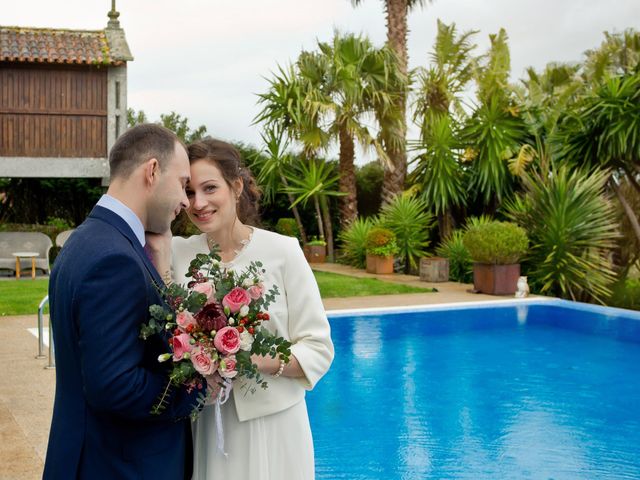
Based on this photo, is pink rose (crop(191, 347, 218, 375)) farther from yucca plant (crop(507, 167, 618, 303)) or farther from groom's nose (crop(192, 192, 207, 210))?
yucca plant (crop(507, 167, 618, 303))

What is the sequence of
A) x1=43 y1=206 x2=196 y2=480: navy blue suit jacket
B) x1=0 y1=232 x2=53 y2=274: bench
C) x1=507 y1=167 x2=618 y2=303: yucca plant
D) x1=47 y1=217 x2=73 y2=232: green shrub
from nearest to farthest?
1. x1=43 y1=206 x2=196 y2=480: navy blue suit jacket
2. x1=507 y1=167 x2=618 y2=303: yucca plant
3. x1=0 y1=232 x2=53 y2=274: bench
4. x1=47 y1=217 x2=73 y2=232: green shrub

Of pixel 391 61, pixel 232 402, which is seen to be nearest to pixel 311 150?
pixel 391 61

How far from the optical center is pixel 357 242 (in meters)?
19.0

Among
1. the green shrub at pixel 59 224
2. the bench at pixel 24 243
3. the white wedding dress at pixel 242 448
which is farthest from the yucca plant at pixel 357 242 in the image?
the white wedding dress at pixel 242 448

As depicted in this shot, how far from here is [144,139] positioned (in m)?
2.07

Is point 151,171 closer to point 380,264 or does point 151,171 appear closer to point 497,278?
point 497,278

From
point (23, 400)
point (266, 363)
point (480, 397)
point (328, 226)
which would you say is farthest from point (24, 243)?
point (266, 363)

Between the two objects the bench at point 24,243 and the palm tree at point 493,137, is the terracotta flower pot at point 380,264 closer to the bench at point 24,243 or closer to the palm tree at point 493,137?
the palm tree at point 493,137

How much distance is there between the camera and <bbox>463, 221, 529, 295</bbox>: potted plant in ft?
46.9

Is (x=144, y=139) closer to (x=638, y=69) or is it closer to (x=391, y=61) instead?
(x=638, y=69)

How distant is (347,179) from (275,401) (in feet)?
60.0

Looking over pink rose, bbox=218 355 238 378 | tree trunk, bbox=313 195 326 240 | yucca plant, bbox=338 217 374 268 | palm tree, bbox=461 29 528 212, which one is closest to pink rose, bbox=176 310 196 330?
pink rose, bbox=218 355 238 378

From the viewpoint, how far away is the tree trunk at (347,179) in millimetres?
20281

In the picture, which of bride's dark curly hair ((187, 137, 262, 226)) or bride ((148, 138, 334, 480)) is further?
bride's dark curly hair ((187, 137, 262, 226))
